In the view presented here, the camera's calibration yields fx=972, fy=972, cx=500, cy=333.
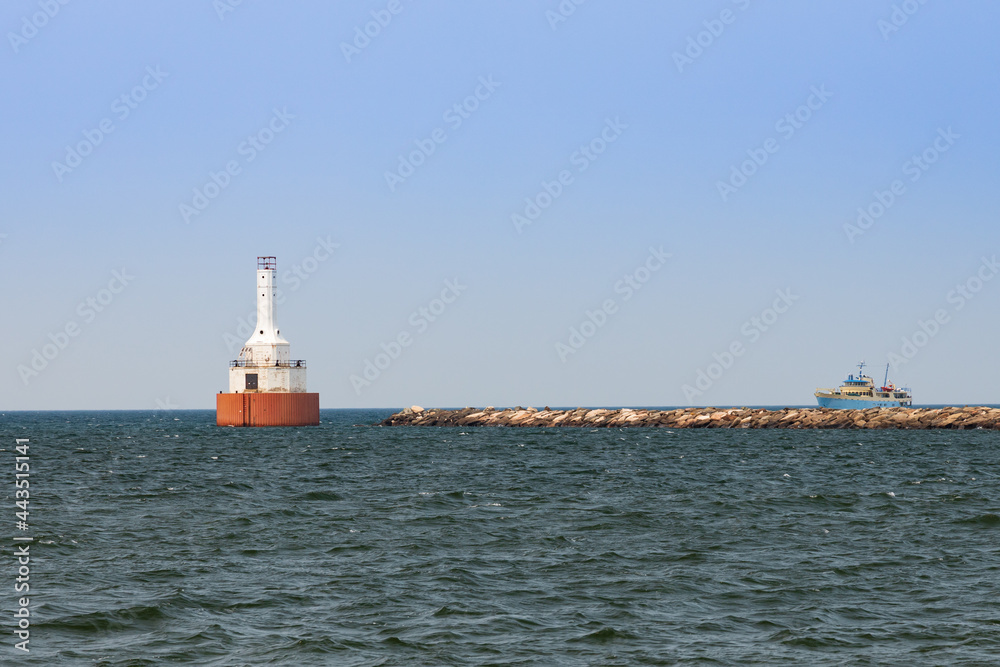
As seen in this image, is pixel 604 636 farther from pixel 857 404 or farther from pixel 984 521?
pixel 857 404

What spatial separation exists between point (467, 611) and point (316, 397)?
2591 inches

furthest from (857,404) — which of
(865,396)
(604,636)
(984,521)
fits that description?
(604,636)

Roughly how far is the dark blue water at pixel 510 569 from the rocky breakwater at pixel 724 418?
2055 inches

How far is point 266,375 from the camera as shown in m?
76.2

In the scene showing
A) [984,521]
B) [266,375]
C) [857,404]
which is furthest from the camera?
[857,404]

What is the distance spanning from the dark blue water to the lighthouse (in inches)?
1473

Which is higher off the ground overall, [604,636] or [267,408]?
[267,408]

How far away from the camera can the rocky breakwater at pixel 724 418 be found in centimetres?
8675

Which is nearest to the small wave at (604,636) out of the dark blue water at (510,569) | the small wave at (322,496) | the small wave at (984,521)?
the dark blue water at (510,569)

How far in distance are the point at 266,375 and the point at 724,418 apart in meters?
42.5

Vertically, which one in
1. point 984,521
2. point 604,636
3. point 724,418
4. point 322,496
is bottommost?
point 604,636

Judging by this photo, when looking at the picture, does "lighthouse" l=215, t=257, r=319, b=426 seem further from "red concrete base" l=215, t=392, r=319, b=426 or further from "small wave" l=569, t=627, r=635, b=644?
"small wave" l=569, t=627, r=635, b=644

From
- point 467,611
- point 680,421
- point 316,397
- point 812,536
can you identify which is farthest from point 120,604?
point 680,421

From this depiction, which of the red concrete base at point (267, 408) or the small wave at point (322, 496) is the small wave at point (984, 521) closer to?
the small wave at point (322, 496)
